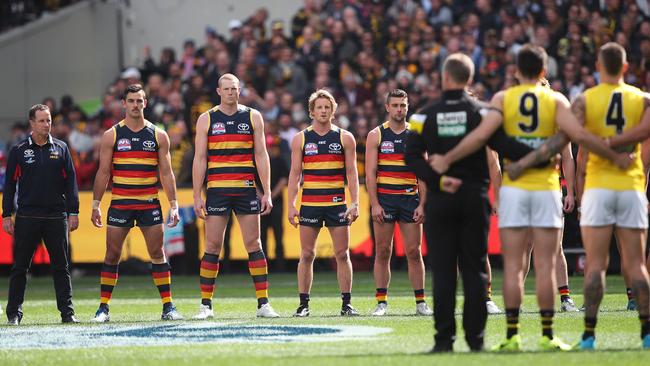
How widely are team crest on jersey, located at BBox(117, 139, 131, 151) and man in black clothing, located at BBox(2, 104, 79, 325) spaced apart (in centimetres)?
67

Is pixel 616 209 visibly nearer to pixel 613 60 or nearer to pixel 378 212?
pixel 613 60

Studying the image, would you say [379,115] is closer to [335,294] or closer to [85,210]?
[85,210]

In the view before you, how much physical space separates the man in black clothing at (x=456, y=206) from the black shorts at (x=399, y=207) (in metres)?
4.34

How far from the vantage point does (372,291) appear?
59.6 feet

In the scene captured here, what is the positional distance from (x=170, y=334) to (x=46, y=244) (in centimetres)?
260

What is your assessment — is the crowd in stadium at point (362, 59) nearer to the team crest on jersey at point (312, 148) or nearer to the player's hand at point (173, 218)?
the team crest on jersey at point (312, 148)

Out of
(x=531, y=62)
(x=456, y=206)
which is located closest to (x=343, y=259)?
(x=456, y=206)

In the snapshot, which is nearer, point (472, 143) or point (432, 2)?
point (472, 143)

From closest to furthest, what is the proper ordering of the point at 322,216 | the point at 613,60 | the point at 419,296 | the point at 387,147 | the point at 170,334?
1. the point at 613,60
2. the point at 170,334
3. the point at 419,296
4. the point at 322,216
5. the point at 387,147

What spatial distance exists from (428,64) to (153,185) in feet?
38.5

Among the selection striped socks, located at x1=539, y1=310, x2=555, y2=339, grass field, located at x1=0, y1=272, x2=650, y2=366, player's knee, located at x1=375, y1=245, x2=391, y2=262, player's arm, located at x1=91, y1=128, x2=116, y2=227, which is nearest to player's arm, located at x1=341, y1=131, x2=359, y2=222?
player's knee, located at x1=375, y1=245, x2=391, y2=262

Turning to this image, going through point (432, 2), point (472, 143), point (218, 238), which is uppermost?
point (432, 2)

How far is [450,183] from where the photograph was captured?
392 inches

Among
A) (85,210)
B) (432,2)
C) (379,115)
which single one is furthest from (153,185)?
(432,2)
